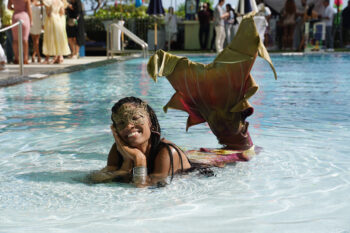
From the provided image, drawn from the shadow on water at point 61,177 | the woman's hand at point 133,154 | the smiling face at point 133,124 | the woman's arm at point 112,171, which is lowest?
the shadow on water at point 61,177

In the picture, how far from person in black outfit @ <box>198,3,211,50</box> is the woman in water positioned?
18.9 meters

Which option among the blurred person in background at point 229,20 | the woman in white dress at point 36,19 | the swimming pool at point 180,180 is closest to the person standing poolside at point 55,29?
the woman in white dress at point 36,19

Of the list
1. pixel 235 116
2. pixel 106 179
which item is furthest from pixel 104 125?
pixel 106 179

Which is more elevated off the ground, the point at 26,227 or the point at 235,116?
the point at 235,116

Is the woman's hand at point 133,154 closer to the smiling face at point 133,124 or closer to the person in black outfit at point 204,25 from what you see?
the smiling face at point 133,124

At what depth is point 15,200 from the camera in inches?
127

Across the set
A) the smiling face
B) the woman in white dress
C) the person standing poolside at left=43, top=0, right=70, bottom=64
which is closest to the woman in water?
the smiling face

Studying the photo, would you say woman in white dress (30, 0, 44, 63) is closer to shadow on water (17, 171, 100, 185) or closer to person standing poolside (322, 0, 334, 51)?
person standing poolside (322, 0, 334, 51)

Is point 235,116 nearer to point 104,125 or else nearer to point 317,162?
point 317,162

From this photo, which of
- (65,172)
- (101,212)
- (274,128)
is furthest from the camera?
(274,128)

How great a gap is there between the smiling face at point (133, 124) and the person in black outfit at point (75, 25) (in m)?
12.4

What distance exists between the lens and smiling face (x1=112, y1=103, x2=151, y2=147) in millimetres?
3295

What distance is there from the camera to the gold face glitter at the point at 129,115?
3.31m

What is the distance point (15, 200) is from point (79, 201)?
1.20 feet
